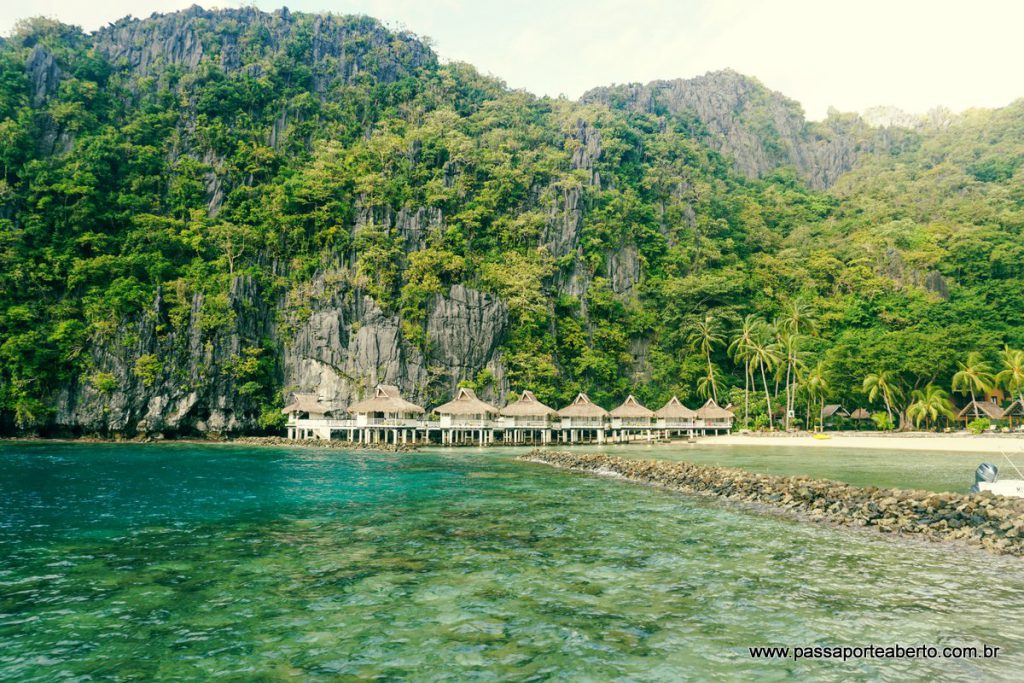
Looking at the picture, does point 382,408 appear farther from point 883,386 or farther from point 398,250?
point 883,386

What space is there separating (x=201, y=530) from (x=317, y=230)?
4871 cm

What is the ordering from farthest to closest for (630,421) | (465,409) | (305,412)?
(630,421)
(305,412)
(465,409)

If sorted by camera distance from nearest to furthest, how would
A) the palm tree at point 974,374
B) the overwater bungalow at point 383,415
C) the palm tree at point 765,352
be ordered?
the overwater bungalow at point 383,415, the palm tree at point 974,374, the palm tree at point 765,352

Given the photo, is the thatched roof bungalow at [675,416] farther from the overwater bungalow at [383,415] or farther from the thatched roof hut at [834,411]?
the overwater bungalow at [383,415]

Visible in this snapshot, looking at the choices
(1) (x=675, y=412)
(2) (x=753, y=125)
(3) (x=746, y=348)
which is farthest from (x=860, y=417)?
(2) (x=753, y=125)

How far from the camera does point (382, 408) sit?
153 ft

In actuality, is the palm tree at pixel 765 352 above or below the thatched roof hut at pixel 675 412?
above

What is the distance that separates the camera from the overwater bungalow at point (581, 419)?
50.2 meters

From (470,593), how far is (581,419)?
138 feet

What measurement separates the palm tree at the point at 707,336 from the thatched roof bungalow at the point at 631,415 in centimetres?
997

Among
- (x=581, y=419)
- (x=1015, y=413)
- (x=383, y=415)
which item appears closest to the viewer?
(x=383, y=415)

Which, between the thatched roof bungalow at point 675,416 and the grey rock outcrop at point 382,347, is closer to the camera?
the grey rock outcrop at point 382,347

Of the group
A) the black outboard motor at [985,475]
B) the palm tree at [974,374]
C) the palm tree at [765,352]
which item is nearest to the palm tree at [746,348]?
the palm tree at [765,352]

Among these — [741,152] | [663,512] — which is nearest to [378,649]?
[663,512]
